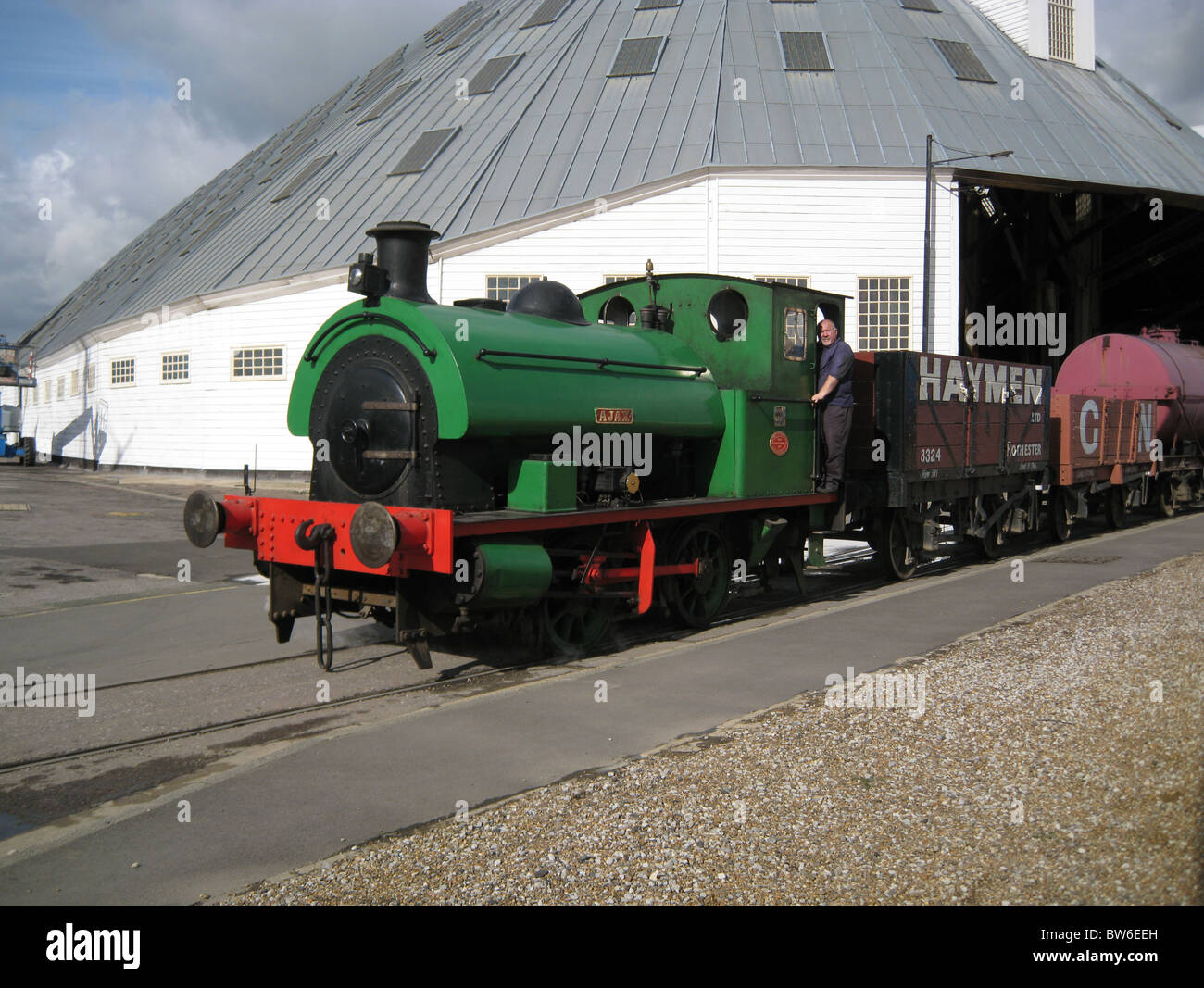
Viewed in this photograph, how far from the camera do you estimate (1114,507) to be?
19.0m

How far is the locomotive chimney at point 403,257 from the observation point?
25.3 feet

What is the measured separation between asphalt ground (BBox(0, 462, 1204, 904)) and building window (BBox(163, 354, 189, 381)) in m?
24.3

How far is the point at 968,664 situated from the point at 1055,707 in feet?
4.10

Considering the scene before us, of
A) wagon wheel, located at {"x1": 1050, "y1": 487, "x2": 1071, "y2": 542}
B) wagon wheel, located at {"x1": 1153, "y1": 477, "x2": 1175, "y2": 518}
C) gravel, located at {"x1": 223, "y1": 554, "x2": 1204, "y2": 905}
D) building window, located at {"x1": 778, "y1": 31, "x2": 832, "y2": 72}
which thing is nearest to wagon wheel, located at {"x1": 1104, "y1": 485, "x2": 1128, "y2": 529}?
wagon wheel, located at {"x1": 1153, "y1": 477, "x2": 1175, "y2": 518}

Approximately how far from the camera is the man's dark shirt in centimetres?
1037

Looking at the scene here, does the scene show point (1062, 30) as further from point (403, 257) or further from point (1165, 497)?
point (403, 257)

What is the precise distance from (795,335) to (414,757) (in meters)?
6.23

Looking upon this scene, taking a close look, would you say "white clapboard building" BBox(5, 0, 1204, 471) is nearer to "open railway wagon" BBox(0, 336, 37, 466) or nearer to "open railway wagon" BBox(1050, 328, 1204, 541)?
"open railway wagon" BBox(1050, 328, 1204, 541)

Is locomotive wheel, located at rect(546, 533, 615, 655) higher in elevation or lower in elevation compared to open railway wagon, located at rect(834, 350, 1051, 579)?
lower

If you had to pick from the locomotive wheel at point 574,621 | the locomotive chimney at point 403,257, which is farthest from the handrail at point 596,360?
the locomotive wheel at point 574,621

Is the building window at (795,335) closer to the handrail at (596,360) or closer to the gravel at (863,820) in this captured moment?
the handrail at (596,360)

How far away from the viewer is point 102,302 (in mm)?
41594

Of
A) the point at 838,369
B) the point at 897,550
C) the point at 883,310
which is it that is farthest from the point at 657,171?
the point at 838,369
